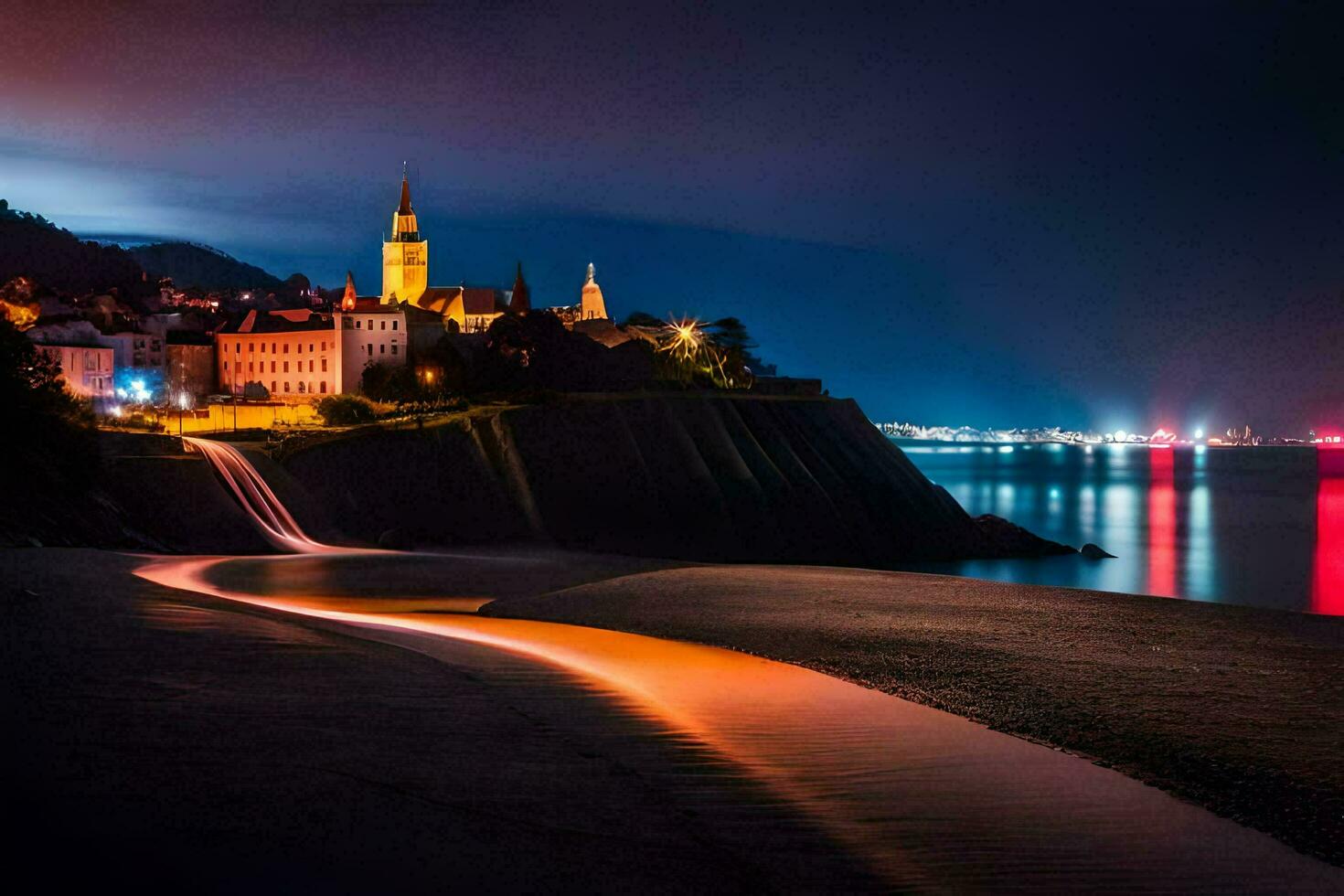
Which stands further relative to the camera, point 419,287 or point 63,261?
point 63,261

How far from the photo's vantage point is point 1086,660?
55.2 feet

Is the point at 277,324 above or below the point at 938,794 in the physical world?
above

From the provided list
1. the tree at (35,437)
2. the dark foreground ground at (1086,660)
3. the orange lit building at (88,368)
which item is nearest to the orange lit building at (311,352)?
the orange lit building at (88,368)

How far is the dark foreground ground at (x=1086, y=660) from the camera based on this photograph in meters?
11.0

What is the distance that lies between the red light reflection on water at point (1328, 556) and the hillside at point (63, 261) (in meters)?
121

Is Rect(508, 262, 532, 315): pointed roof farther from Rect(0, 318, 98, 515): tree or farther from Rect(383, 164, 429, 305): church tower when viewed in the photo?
Rect(0, 318, 98, 515): tree

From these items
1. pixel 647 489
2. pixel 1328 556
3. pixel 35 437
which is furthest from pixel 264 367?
pixel 1328 556

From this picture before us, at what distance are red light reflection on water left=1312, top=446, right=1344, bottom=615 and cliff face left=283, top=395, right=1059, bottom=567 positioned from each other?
12.8 m

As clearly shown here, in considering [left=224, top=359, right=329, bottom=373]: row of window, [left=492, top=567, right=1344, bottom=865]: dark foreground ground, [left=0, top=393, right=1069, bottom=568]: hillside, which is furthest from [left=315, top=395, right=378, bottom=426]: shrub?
[left=492, top=567, right=1344, bottom=865]: dark foreground ground

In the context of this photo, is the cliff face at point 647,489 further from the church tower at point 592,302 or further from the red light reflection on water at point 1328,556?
the church tower at point 592,302

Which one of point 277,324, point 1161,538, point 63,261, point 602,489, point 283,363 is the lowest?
point 1161,538

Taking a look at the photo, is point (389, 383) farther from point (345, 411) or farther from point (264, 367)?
point (264, 367)

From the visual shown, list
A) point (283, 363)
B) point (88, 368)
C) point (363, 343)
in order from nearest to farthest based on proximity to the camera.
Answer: point (88, 368)
point (363, 343)
point (283, 363)

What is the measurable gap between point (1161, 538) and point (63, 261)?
446 ft
